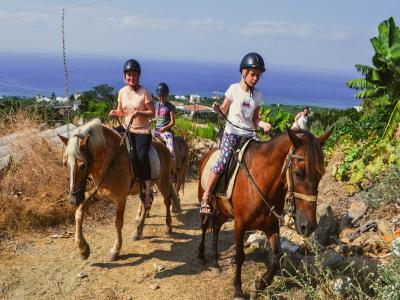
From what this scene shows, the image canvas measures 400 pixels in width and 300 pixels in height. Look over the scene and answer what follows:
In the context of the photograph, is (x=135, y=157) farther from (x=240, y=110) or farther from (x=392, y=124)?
(x=392, y=124)

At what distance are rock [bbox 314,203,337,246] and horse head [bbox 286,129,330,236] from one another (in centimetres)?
257

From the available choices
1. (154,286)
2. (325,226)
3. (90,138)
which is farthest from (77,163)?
(325,226)

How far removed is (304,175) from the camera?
12.4ft

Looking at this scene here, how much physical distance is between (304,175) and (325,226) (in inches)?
112

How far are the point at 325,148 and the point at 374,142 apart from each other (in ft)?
6.89

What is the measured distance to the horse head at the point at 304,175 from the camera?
3697mm

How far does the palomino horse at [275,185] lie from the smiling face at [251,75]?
2.63 feet

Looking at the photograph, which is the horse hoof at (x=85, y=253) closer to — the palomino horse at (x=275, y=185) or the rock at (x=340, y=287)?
the palomino horse at (x=275, y=185)

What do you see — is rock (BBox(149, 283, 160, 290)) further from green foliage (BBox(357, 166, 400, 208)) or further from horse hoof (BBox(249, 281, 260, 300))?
green foliage (BBox(357, 166, 400, 208))

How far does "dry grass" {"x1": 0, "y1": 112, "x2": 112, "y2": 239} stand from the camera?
7055mm

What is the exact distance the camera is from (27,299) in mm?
4969

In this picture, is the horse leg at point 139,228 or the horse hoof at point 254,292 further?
the horse leg at point 139,228

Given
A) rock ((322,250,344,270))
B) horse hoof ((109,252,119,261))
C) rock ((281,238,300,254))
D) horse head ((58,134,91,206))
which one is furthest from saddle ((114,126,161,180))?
rock ((322,250,344,270))

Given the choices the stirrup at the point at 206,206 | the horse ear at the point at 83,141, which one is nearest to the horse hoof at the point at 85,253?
the horse ear at the point at 83,141
